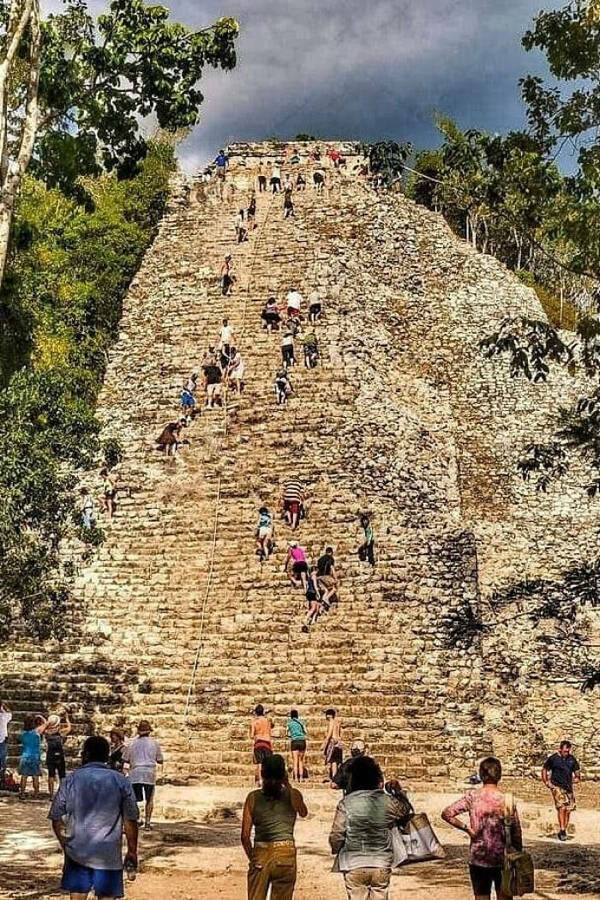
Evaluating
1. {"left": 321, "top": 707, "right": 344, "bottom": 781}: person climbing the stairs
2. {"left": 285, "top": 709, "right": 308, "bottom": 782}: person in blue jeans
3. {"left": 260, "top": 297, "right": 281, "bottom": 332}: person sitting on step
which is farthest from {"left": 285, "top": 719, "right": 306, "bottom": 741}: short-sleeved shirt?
{"left": 260, "top": 297, "right": 281, "bottom": 332}: person sitting on step

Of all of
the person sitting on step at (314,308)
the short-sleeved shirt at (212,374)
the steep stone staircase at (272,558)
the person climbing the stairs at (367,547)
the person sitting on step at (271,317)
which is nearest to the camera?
the steep stone staircase at (272,558)

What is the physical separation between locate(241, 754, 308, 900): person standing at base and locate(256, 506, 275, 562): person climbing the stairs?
11.8m

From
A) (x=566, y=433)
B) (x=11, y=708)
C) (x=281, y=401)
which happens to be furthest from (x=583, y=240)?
(x=281, y=401)

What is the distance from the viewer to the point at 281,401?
21.4m

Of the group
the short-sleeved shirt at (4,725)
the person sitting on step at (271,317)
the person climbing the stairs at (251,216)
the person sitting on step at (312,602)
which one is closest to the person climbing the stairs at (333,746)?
the person sitting on step at (312,602)

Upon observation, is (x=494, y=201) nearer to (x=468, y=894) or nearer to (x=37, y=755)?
(x=468, y=894)

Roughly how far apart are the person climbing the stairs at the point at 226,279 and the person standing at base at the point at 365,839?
22.3m

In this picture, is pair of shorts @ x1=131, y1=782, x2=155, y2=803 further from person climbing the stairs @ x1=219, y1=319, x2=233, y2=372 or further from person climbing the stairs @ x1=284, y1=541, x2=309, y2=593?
person climbing the stairs @ x1=219, y1=319, x2=233, y2=372

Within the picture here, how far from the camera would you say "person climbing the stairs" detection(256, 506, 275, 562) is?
672 inches

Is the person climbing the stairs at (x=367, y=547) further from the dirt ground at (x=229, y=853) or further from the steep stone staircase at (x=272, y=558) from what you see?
the dirt ground at (x=229, y=853)

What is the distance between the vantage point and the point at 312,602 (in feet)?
51.3

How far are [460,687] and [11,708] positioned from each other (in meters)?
6.18

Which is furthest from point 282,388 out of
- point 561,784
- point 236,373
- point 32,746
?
point 561,784

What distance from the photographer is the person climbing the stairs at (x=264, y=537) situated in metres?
17.1
